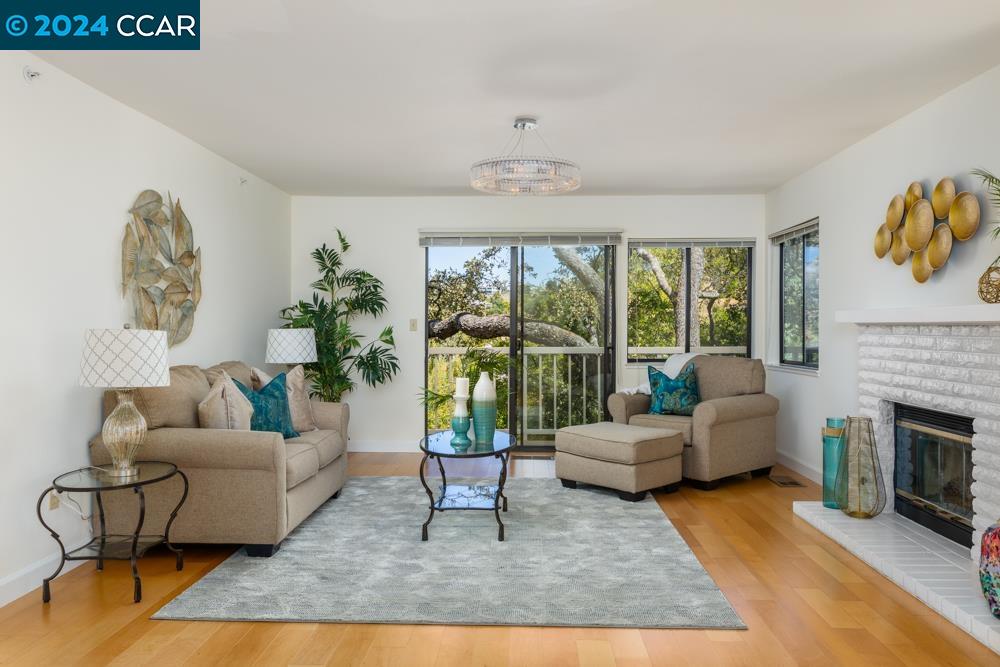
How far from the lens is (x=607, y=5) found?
253 centimetres

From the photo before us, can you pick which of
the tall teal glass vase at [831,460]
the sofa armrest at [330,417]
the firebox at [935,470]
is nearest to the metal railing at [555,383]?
the sofa armrest at [330,417]

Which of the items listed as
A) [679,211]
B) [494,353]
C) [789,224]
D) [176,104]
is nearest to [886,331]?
[789,224]

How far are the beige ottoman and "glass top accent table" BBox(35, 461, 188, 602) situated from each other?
2500mm

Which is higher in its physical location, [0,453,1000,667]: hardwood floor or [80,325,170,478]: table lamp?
[80,325,170,478]: table lamp

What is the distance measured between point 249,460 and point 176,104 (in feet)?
6.45

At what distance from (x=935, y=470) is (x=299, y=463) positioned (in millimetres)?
A: 3395

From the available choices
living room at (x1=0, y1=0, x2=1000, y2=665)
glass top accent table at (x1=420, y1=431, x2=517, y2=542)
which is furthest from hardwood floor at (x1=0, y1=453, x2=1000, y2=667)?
glass top accent table at (x1=420, y1=431, x2=517, y2=542)

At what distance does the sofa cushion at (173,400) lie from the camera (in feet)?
11.2

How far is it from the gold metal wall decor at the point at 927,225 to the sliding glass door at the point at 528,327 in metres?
2.58

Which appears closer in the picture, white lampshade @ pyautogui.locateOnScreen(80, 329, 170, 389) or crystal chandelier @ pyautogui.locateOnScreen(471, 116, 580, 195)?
white lampshade @ pyautogui.locateOnScreen(80, 329, 170, 389)

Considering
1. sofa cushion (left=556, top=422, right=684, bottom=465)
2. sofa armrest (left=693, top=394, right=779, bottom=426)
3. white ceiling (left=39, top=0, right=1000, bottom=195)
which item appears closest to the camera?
white ceiling (left=39, top=0, right=1000, bottom=195)

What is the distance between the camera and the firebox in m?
3.40

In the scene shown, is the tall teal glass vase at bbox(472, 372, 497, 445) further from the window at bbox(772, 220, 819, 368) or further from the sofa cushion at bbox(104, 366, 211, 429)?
the window at bbox(772, 220, 819, 368)

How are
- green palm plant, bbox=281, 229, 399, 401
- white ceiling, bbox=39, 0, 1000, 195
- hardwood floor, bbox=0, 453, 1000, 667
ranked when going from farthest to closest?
green palm plant, bbox=281, 229, 399, 401, white ceiling, bbox=39, 0, 1000, 195, hardwood floor, bbox=0, 453, 1000, 667
